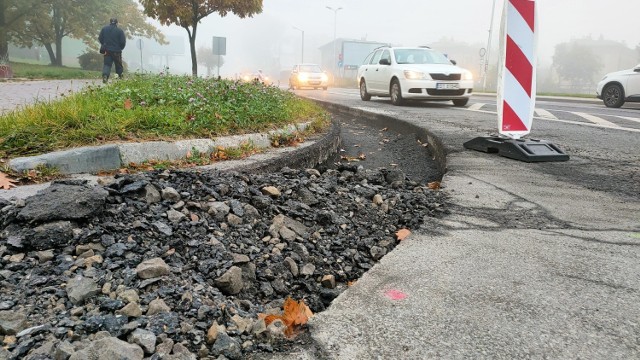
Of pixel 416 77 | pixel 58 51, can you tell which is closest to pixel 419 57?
pixel 416 77

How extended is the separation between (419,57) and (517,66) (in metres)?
9.12

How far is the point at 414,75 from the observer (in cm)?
1240

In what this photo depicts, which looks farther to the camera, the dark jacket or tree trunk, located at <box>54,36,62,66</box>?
tree trunk, located at <box>54,36,62,66</box>

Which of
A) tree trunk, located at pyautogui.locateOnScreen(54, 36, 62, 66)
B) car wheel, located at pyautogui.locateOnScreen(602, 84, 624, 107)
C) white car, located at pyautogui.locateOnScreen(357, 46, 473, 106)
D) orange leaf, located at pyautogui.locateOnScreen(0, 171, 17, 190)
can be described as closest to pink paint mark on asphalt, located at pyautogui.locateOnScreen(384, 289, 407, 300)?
orange leaf, located at pyautogui.locateOnScreen(0, 171, 17, 190)

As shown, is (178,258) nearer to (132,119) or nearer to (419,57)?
(132,119)

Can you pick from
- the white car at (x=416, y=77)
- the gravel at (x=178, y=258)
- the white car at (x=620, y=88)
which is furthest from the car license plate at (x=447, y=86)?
the gravel at (x=178, y=258)

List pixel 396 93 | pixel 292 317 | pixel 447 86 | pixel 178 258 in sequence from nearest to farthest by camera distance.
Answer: pixel 292 317 → pixel 178 258 → pixel 447 86 → pixel 396 93

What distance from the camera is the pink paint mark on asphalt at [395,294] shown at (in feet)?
6.12

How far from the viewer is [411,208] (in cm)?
317

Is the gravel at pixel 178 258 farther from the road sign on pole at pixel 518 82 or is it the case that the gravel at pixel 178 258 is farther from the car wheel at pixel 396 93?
the car wheel at pixel 396 93

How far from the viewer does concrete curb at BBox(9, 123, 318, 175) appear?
336 centimetres

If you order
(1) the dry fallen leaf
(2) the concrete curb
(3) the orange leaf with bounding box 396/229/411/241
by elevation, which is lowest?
(1) the dry fallen leaf

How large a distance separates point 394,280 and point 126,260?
114cm

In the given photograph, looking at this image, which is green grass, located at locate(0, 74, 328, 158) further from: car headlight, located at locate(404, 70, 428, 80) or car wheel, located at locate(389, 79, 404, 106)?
car wheel, located at locate(389, 79, 404, 106)
